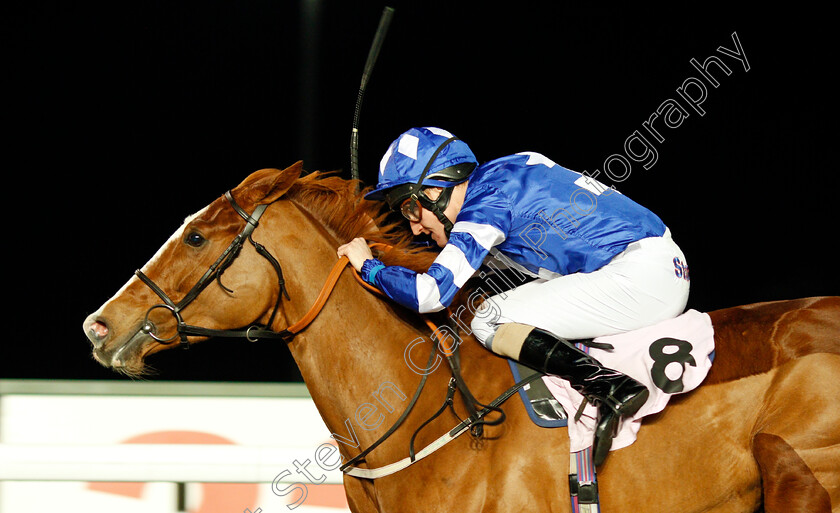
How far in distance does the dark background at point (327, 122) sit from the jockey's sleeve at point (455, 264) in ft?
9.52

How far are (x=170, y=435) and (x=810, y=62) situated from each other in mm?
4769

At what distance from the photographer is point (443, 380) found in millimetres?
2242

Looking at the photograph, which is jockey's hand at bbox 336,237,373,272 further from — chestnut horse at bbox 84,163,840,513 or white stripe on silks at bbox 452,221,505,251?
white stripe on silks at bbox 452,221,505,251

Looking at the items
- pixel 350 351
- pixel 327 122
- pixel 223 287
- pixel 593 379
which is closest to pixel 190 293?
pixel 223 287

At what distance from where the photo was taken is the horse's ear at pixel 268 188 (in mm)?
2311

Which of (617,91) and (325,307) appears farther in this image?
(617,91)

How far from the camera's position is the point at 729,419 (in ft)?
6.88

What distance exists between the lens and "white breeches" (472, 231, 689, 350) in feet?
7.09

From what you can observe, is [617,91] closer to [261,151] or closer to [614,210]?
[261,151]

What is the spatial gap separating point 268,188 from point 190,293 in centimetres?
43

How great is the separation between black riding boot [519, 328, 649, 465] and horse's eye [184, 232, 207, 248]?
1.09 meters

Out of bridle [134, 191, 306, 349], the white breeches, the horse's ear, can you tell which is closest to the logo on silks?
the white breeches

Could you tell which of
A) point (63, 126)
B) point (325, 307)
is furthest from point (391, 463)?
point (63, 126)

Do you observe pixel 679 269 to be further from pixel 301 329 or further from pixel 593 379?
pixel 301 329
